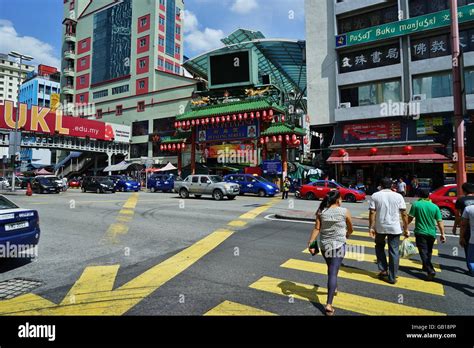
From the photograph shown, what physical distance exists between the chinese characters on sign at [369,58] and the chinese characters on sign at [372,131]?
219 inches

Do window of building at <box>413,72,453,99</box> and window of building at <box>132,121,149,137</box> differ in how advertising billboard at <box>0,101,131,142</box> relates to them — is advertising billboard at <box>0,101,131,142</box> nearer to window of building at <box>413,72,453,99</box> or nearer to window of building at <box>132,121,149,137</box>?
window of building at <box>132,121,149,137</box>

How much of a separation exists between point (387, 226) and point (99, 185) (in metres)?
26.6

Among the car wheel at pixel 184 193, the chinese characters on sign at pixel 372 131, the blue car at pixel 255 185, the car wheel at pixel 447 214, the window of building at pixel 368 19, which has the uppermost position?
the window of building at pixel 368 19

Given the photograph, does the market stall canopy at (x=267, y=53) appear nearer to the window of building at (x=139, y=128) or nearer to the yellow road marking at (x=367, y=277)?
the window of building at (x=139, y=128)

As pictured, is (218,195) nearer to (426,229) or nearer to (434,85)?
(426,229)

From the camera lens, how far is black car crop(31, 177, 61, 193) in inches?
1035

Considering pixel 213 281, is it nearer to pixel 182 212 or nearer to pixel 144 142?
pixel 182 212

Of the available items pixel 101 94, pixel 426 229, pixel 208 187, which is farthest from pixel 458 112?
pixel 101 94

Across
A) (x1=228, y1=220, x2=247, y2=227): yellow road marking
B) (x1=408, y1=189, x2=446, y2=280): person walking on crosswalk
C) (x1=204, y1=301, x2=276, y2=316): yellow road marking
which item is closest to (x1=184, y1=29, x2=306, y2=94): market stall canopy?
(x1=228, y1=220, x2=247, y2=227): yellow road marking

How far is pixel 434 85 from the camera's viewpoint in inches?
939

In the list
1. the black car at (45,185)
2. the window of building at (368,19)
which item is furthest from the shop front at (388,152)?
the black car at (45,185)

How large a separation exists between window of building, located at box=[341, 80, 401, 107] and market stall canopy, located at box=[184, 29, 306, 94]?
9989mm

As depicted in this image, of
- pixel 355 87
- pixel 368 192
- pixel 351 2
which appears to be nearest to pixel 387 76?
pixel 355 87

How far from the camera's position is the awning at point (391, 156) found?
21453 mm
